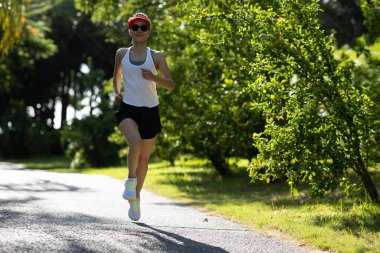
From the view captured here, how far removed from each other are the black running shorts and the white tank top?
0.05 meters

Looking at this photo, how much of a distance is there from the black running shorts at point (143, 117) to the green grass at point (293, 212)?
156 cm

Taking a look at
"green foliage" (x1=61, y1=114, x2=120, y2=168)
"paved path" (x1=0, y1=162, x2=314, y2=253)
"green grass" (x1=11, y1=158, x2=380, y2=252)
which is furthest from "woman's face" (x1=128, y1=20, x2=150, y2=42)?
"green foliage" (x1=61, y1=114, x2=120, y2=168)

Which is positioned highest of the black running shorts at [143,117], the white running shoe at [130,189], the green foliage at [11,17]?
the green foliage at [11,17]

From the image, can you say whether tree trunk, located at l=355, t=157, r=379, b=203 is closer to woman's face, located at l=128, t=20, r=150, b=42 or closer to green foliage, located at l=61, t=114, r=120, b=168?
woman's face, located at l=128, t=20, r=150, b=42

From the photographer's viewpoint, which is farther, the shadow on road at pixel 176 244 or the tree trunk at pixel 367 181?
the tree trunk at pixel 367 181

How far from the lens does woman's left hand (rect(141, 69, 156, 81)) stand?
18.6ft

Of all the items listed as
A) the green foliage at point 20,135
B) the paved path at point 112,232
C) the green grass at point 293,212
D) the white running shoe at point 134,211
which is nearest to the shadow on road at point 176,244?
the paved path at point 112,232

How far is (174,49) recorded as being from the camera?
14.3m

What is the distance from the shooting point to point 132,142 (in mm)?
5801

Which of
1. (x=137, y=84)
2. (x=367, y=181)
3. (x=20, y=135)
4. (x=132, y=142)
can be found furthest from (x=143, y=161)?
(x=20, y=135)

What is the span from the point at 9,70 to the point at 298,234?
1267 inches

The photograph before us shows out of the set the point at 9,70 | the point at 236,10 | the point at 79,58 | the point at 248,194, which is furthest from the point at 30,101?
the point at 236,10

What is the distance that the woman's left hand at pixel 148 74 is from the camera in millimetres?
5683

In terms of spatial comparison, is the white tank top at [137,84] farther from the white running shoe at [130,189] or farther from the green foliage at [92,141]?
the green foliage at [92,141]
